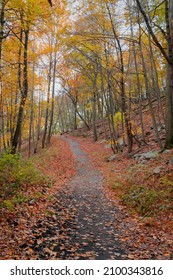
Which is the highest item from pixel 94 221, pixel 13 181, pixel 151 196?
pixel 13 181

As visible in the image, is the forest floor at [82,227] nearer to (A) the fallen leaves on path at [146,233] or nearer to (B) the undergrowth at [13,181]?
(A) the fallen leaves on path at [146,233]

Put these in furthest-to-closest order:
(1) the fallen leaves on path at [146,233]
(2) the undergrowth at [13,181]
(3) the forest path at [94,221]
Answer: (2) the undergrowth at [13,181] < (3) the forest path at [94,221] < (1) the fallen leaves on path at [146,233]

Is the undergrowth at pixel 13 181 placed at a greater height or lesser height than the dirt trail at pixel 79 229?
greater

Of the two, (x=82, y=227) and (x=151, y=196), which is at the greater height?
(x=151, y=196)

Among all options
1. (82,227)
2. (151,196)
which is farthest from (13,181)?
(151,196)

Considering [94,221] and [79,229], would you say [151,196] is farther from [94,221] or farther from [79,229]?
[79,229]

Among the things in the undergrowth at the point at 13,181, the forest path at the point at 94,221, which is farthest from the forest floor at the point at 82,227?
the undergrowth at the point at 13,181

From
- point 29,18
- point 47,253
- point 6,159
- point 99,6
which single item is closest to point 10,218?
point 47,253

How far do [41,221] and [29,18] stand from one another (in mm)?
6479

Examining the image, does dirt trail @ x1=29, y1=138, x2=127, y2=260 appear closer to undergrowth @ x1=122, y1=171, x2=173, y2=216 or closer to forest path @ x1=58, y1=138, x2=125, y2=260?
forest path @ x1=58, y1=138, x2=125, y2=260

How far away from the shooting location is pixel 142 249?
447 cm

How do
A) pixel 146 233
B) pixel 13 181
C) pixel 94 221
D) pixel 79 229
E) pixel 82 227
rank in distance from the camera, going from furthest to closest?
pixel 13 181 → pixel 94 221 → pixel 82 227 → pixel 79 229 → pixel 146 233

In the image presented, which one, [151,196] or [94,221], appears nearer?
[94,221]

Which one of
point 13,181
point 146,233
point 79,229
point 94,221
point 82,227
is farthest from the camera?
point 13,181
